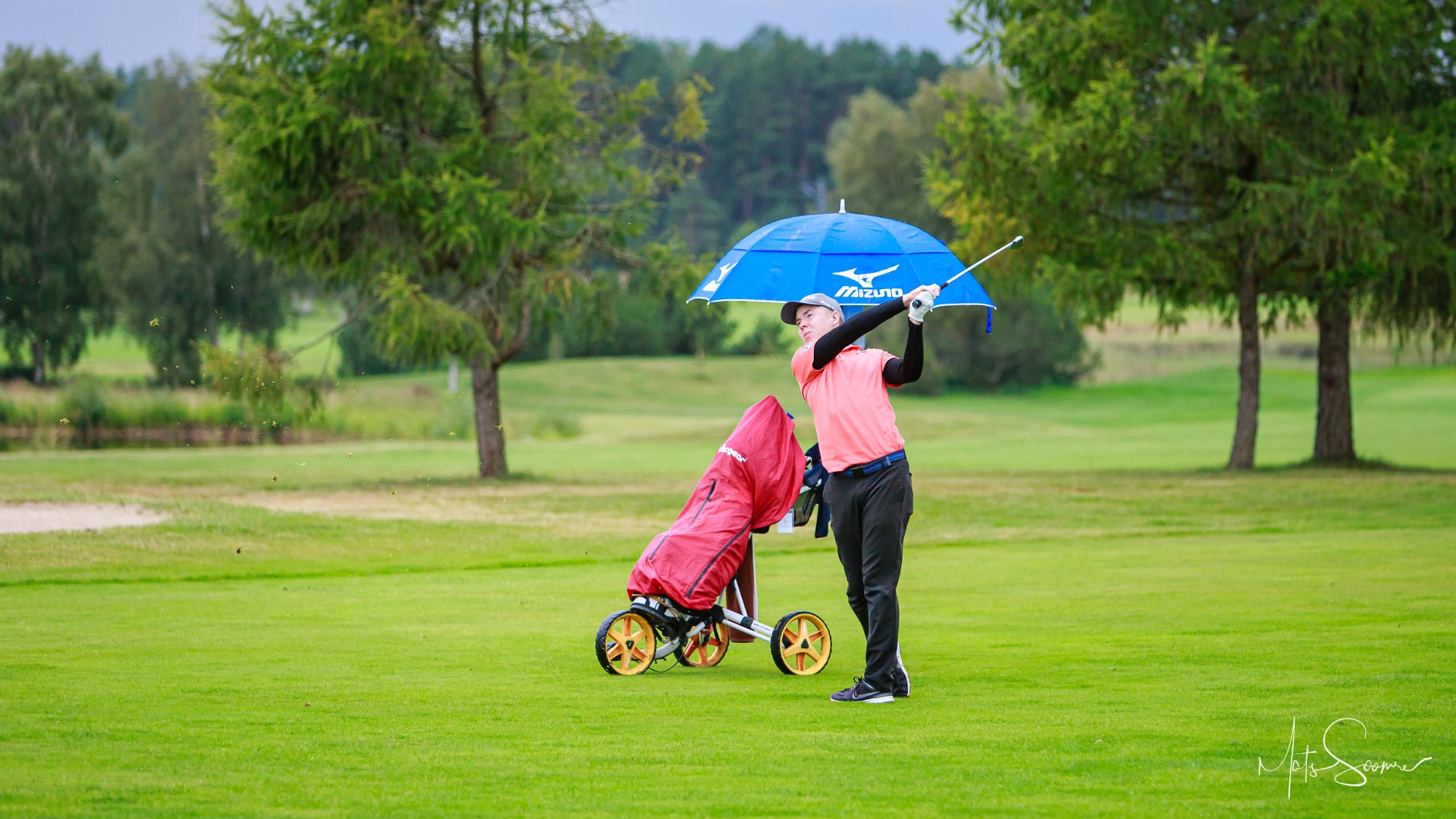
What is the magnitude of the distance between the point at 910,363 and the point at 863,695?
165 centimetres

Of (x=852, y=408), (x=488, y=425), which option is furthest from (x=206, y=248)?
(x=852, y=408)

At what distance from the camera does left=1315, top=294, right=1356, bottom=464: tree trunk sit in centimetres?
2936

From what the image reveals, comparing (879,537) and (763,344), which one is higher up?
(763,344)

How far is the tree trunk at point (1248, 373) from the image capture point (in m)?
28.5

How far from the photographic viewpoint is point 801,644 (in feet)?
28.1

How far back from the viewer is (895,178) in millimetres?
67812

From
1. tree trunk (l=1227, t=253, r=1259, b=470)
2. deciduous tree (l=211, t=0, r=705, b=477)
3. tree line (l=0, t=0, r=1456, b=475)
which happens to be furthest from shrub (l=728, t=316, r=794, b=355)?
deciduous tree (l=211, t=0, r=705, b=477)

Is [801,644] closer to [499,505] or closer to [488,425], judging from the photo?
[499,505]

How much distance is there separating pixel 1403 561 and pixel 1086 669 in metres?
7.43

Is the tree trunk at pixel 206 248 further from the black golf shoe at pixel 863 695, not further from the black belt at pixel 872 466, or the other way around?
the black golf shoe at pixel 863 695

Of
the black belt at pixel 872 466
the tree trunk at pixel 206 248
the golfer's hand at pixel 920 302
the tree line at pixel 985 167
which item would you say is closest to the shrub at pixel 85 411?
the tree line at pixel 985 167

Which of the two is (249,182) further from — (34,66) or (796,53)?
(796,53)

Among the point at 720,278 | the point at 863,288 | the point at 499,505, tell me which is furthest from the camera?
the point at 499,505

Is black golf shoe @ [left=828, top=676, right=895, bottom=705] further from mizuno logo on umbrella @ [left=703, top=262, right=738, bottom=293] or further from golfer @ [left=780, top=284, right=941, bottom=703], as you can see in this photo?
mizuno logo on umbrella @ [left=703, top=262, right=738, bottom=293]
